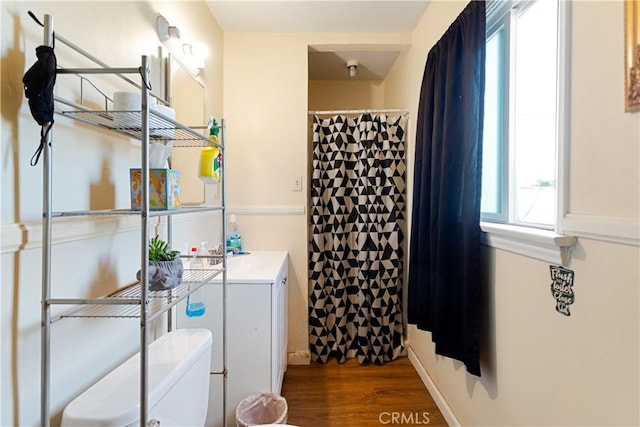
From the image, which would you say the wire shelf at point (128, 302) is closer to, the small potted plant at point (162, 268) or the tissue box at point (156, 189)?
the small potted plant at point (162, 268)

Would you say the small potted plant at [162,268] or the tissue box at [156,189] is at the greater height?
the tissue box at [156,189]

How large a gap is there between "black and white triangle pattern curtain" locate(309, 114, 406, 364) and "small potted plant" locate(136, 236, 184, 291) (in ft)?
4.76

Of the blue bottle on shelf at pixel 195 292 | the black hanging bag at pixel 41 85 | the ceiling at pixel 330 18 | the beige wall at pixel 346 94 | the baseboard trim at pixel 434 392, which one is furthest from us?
the beige wall at pixel 346 94

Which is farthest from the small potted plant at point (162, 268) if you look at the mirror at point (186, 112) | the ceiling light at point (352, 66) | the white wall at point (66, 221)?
the ceiling light at point (352, 66)

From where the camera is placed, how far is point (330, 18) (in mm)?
2236

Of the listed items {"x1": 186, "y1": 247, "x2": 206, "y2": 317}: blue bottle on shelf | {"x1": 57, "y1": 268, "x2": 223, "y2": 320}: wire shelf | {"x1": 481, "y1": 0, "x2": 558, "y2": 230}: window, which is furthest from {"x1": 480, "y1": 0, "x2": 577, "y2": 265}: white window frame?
{"x1": 186, "y1": 247, "x2": 206, "y2": 317}: blue bottle on shelf

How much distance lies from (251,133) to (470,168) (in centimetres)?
160

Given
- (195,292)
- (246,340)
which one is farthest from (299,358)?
(195,292)

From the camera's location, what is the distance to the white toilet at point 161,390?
0.80 meters

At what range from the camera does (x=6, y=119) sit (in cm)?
73

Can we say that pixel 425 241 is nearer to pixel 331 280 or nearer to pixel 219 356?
pixel 331 280

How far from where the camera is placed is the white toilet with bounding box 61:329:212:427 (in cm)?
80

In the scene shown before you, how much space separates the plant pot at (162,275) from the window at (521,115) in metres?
1.27

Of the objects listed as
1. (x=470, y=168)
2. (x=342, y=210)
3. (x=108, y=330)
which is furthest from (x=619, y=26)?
(x=342, y=210)
